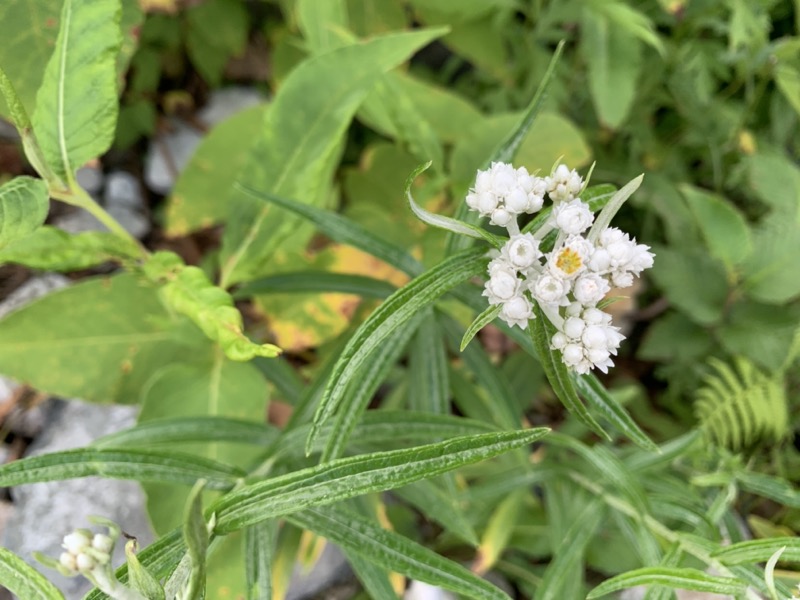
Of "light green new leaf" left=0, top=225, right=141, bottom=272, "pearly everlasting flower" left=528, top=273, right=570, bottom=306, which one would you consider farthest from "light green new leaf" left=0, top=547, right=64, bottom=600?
"pearly everlasting flower" left=528, top=273, right=570, bottom=306

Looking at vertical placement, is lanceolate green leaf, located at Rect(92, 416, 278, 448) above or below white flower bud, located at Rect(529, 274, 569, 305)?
below

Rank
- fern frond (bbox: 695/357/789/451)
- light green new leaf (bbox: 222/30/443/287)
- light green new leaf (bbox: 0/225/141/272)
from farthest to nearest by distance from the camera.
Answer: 1. fern frond (bbox: 695/357/789/451)
2. light green new leaf (bbox: 222/30/443/287)
3. light green new leaf (bbox: 0/225/141/272)

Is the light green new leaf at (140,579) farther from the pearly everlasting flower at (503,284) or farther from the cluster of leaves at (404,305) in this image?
the pearly everlasting flower at (503,284)

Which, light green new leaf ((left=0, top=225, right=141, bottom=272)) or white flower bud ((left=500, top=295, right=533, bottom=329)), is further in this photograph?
light green new leaf ((left=0, top=225, right=141, bottom=272))

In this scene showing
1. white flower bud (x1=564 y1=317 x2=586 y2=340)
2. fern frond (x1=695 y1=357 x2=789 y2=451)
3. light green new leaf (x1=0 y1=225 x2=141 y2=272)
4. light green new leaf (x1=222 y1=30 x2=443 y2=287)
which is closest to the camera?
white flower bud (x1=564 y1=317 x2=586 y2=340)

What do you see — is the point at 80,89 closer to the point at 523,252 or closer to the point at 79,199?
the point at 79,199

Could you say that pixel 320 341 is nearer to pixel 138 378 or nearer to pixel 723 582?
pixel 138 378

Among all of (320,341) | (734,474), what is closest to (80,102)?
(320,341)

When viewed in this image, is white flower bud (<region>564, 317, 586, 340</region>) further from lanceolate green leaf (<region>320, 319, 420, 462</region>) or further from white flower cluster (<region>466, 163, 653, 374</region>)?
lanceolate green leaf (<region>320, 319, 420, 462</region>)
